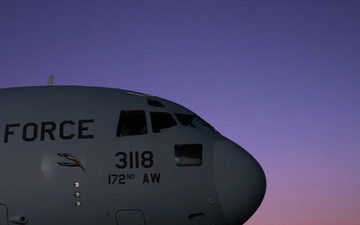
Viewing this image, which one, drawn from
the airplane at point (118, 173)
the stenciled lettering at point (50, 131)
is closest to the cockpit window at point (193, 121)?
the airplane at point (118, 173)

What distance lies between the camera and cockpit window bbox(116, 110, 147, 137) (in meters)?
12.7

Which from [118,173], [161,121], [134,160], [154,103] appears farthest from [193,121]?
[118,173]

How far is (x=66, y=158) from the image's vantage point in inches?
485

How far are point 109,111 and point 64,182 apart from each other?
212cm

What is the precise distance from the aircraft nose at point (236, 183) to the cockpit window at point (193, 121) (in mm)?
975

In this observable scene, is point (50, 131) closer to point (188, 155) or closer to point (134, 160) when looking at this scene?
point (134, 160)

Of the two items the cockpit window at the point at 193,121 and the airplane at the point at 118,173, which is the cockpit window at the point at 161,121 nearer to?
the airplane at the point at 118,173

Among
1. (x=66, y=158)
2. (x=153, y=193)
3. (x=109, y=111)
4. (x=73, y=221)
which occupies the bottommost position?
(x=73, y=221)

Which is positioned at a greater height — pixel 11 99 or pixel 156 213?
pixel 11 99

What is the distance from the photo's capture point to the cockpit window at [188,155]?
12305 millimetres

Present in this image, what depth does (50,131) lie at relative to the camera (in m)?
12.7

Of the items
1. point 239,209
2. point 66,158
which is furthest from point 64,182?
point 239,209

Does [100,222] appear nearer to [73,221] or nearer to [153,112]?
[73,221]

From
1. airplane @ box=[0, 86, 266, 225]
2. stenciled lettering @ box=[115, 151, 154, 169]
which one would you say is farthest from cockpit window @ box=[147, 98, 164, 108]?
stenciled lettering @ box=[115, 151, 154, 169]
